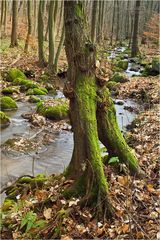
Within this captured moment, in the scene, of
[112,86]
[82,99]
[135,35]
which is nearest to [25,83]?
[112,86]

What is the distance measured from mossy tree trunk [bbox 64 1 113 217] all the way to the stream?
221 cm

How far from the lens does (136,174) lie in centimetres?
609

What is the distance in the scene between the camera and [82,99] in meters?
5.59

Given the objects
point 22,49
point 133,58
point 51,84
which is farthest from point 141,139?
point 133,58

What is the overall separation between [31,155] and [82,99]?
4.36m

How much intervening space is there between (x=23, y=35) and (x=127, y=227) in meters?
28.6

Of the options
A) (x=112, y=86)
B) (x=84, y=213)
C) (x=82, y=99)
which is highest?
(x=82, y=99)

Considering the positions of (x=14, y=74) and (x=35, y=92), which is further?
(x=14, y=74)

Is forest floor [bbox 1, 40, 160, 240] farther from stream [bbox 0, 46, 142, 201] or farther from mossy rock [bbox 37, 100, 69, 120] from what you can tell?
mossy rock [bbox 37, 100, 69, 120]

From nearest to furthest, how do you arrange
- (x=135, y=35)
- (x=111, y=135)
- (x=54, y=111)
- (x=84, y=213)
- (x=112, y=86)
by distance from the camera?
(x=84, y=213), (x=111, y=135), (x=54, y=111), (x=112, y=86), (x=135, y=35)

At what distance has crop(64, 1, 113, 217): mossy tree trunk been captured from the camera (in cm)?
536

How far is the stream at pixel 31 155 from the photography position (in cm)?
839

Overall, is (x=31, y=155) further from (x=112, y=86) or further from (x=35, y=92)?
(x=112, y=86)

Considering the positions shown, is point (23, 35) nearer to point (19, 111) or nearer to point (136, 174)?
point (19, 111)
